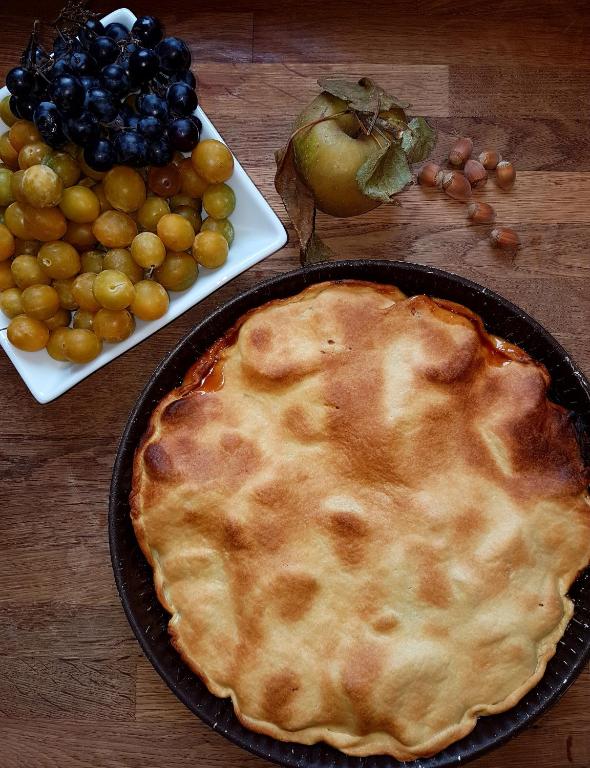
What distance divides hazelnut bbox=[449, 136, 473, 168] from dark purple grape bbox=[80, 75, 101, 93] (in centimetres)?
79

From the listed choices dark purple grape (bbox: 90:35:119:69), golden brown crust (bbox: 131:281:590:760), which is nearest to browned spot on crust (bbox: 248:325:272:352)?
golden brown crust (bbox: 131:281:590:760)

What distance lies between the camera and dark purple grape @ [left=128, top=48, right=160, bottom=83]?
1.49 m

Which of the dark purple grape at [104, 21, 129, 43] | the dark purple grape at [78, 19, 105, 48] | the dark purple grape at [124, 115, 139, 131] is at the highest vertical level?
the dark purple grape at [78, 19, 105, 48]

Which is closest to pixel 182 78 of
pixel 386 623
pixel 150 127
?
pixel 150 127

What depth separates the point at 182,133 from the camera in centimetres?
151

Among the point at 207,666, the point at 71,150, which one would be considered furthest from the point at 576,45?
the point at 207,666

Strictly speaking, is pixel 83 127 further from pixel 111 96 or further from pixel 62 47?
pixel 62 47

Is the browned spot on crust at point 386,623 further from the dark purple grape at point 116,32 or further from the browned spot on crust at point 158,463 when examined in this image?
the dark purple grape at point 116,32

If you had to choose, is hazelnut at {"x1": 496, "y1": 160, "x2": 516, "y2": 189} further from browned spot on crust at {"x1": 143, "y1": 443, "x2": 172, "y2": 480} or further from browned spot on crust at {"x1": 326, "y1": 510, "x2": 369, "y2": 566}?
browned spot on crust at {"x1": 143, "y1": 443, "x2": 172, "y2": 480}

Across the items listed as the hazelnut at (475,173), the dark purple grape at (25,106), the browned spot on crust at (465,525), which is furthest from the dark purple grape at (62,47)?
the browned spot on crust at (465,525)

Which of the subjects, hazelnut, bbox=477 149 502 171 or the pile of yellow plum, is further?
hazelnut, bbox=477 149 502 171

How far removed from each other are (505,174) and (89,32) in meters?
0.94

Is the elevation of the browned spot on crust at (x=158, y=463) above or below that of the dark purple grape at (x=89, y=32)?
below

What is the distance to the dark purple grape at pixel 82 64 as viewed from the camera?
1485 millimetres
